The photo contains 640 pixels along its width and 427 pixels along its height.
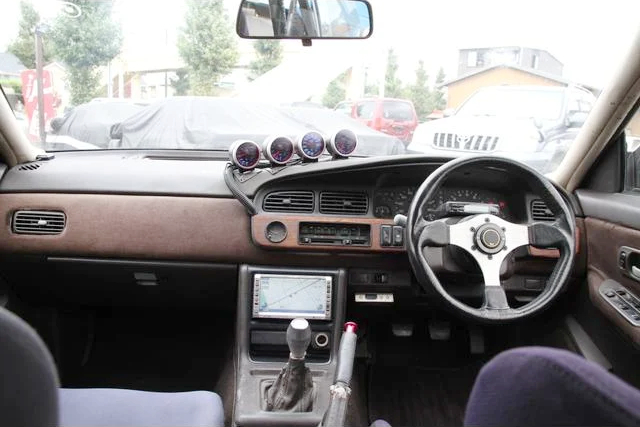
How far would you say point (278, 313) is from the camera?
2.80 meters

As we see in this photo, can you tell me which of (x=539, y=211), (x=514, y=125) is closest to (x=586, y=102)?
(x=539, y=211)

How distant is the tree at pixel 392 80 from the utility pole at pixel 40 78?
2677 mm

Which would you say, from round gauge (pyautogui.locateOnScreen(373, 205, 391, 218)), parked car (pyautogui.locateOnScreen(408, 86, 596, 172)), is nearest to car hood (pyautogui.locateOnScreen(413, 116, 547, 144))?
parked car (pyautogui.locateOnScreen(408, 86, 596, 172))

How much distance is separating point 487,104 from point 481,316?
3.44m

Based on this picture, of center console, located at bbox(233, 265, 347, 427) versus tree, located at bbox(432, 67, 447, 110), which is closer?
center console, located at bbox(233, 265, 347, 427)

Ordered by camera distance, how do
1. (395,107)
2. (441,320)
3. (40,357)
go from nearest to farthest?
(40,357), (441,320), (395,107)

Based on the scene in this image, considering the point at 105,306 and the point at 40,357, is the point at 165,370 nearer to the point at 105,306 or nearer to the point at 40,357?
the point at 105,306

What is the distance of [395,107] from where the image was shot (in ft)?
16.2

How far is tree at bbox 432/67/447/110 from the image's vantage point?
529cm

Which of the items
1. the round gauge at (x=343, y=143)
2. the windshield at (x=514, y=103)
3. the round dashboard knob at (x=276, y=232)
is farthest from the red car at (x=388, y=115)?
the round dashboard knob at (x=276, y=232)

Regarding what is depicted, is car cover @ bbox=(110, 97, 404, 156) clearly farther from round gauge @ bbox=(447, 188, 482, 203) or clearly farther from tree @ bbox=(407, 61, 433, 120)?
tree @ bbox=(407, 61, 433, 120)

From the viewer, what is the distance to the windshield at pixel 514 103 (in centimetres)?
443

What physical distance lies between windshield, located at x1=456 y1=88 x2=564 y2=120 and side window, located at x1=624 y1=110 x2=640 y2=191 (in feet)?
4.81

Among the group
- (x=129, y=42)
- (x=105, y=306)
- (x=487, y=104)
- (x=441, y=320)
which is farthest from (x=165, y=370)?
(x=487, y=104)
